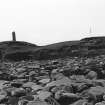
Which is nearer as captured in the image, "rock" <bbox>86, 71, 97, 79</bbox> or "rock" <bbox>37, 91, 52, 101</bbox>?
"rock" <bbox>37, 91, 52, 101</bbox>

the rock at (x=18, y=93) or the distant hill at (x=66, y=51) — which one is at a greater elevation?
the distant hill at (x=66, y=51)

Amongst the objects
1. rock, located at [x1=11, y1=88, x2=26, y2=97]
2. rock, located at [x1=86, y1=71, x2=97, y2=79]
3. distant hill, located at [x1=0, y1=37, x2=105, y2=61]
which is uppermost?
distant hill, located at [x1=0, y1=37, x2=105, y2=61]

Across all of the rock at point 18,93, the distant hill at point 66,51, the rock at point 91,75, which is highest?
the distant hill at point 66,51

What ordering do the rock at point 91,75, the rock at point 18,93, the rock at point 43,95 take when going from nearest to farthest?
the rock at point 43,95 → the rock at point 18,93 → the rock at point 91,75

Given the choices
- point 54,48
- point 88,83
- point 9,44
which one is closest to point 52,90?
point 88,83

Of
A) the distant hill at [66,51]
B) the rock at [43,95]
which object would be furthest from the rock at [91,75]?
the distant hill at [66,51]

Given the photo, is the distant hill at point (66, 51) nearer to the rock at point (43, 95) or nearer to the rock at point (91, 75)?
the rock at point (91, 75)

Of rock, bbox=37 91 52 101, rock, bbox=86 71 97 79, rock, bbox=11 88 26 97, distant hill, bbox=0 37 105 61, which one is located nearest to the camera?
rock, bbox=37 91 52 101

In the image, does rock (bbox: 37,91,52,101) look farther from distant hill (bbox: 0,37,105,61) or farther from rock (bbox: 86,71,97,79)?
distant hill (bbox: 0,37,105,61)

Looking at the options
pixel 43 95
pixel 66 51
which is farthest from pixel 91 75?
pixel 66 51

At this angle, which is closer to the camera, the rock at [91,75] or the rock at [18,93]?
the rock at [18,93]

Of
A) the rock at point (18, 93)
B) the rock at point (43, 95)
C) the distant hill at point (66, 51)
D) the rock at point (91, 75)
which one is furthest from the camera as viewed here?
the distant hill at point (66, 51)

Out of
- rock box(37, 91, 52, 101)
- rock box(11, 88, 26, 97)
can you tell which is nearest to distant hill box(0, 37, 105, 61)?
rock box(11, 88, 26, 97)

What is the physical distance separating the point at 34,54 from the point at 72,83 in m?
10.3
